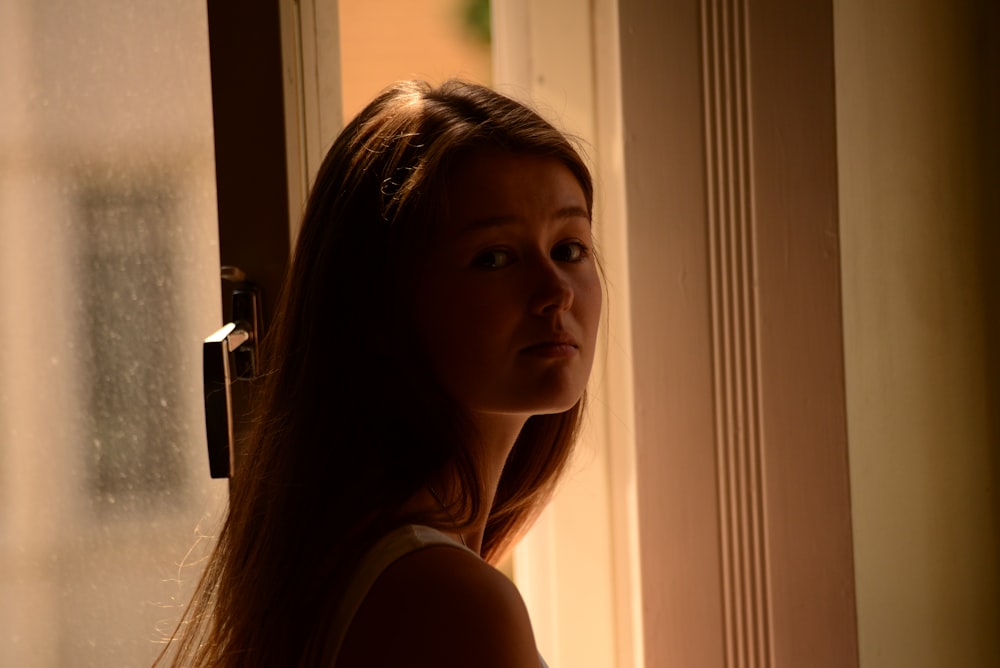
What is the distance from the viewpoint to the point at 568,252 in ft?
2.95

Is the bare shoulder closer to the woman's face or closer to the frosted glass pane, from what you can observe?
the woman's face

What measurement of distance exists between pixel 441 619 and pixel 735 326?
614 millimetres

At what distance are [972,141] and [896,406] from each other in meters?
0.42

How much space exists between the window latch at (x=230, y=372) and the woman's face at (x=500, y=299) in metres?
0.31

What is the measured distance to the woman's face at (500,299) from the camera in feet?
2.76

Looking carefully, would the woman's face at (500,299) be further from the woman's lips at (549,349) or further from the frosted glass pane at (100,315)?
the frosted glass pane at (100,315)

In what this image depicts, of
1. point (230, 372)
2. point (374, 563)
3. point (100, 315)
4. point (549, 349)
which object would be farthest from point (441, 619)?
point (100, 315)

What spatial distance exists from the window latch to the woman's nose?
15.4 inches

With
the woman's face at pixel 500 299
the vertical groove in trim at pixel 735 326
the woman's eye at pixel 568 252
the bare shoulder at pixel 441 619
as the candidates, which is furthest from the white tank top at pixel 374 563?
the vertical groove in trim at pixel 735 326

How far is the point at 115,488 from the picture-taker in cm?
122

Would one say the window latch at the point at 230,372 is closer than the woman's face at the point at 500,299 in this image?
No

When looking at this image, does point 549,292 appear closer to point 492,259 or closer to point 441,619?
point 492,259

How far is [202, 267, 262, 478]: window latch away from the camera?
42.3 inches

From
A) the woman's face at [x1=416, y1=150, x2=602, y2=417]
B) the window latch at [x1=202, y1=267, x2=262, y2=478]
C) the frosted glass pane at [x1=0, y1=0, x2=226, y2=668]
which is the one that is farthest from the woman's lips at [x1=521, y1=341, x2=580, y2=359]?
the frosted glass pane at [x1=0, y1=0, x2=226, y2=668]
